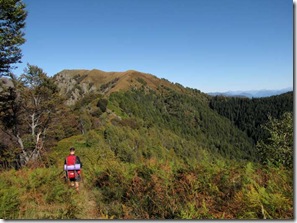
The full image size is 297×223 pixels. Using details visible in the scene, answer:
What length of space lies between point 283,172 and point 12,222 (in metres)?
5.88

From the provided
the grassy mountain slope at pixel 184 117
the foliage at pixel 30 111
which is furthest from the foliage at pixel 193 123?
the foliage at pixel 30 111

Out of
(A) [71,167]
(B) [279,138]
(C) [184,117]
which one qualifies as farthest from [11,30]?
(C) [184,117]

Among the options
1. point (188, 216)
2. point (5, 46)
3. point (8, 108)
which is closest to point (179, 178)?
point (188, 216)

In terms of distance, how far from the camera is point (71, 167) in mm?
9734

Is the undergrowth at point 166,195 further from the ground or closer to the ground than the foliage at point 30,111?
closer to the ground

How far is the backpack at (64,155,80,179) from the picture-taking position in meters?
9.61

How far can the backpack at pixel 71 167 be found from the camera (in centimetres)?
961

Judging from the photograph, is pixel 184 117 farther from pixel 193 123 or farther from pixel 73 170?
pixel 73 170

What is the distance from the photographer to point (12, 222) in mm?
5887

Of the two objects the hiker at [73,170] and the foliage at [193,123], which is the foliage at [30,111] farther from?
the foliage at [193,123]

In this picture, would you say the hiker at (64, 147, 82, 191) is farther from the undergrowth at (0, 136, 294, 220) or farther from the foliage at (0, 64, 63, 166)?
the foliage at (0, 64, 63, 166)

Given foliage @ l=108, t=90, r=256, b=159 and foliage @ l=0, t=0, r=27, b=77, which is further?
foliage @ l=108, t=90, r=256, b=159

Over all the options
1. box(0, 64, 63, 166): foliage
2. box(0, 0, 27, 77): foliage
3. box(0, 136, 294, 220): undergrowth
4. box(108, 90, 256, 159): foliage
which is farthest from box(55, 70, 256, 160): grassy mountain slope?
box(0, 136, 294, 220): undergrowth

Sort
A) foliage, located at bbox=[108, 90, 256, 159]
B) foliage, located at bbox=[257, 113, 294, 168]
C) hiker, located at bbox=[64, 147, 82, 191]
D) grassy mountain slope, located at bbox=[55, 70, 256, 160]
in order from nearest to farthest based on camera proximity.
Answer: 1. hiker, located at bbox=[64, 147, 82, 191]
2. foliage, located at bbox=[257, 113, 294, 168]
3. grassy mountain slope, located at bbox=[55, 70, 256, 160]
4. foliage, located at bbox=[108, 90, 256, 159]
